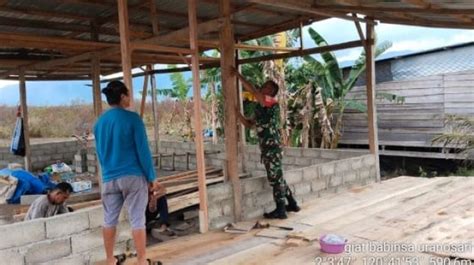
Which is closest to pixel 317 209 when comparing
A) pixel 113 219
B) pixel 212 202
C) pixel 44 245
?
pixel 212 202

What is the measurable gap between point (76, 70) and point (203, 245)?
23.3 ft

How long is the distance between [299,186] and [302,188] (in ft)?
0.21

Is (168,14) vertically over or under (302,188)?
over

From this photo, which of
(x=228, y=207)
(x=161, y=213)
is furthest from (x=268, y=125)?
(x=161, y=213)

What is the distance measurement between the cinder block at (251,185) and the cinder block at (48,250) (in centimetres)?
197

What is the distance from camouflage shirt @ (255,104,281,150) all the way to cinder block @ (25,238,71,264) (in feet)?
7.30

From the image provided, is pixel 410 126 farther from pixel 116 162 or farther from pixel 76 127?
pixel 76 127

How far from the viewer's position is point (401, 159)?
10055mm

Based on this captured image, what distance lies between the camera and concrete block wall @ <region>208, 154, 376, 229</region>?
4.52m

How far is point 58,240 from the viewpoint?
3.38 m

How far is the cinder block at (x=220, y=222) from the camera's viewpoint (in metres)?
4.44

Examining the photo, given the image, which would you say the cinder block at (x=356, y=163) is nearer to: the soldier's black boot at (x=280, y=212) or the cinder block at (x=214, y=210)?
the soldier's black boot at (x=280, y=212)

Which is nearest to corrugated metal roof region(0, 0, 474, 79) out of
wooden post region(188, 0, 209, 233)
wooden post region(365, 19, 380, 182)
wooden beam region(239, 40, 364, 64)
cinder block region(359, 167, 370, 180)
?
wooden post region(365, 19, 380, 182)

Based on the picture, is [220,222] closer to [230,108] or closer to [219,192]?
[219,192]
